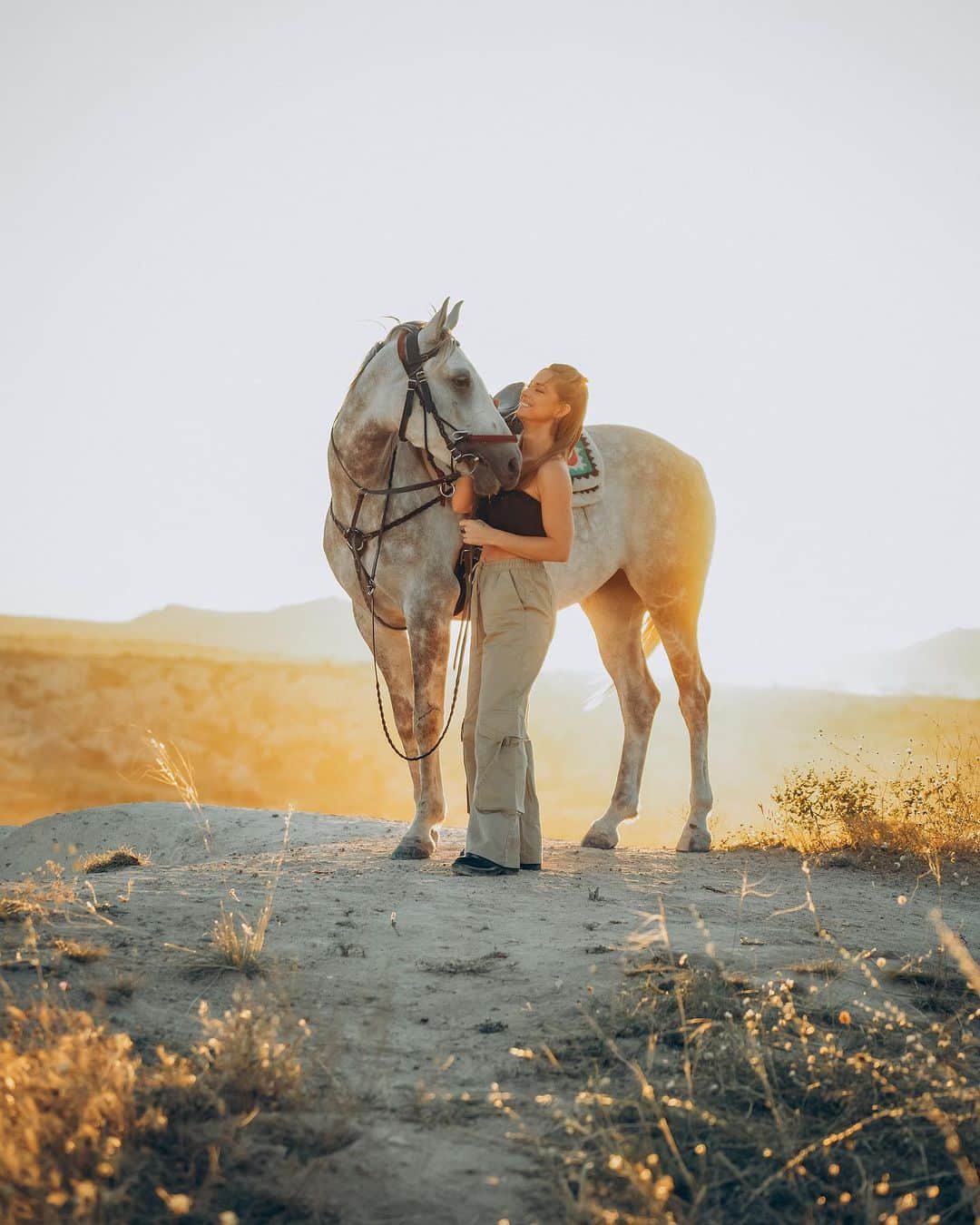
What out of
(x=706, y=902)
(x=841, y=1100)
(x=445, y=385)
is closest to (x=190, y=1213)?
(x=841, y=1100)

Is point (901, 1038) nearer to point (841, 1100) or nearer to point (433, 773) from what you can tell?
point (841, 1100)

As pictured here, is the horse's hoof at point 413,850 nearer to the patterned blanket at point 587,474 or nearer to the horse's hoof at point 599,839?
the horse's hoof at point 599,839

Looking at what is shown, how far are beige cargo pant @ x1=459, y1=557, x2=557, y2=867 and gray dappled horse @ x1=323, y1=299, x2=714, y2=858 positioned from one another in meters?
0.49

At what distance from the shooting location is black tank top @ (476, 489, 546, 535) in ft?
17.8

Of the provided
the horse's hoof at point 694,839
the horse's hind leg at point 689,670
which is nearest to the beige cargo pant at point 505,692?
the horse's hoof at point 694,839

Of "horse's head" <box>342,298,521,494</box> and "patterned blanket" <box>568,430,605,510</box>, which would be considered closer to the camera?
"horse's head" <box>342,298,521,494</box>

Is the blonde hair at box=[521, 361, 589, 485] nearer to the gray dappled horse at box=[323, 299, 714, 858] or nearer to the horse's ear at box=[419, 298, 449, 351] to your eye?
the gray dappled horse at box=[323, 299, 714, 858]

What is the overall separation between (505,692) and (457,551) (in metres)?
1.03

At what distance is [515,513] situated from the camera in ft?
17.9

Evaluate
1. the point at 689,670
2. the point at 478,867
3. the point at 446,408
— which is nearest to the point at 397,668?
the point at 478,867

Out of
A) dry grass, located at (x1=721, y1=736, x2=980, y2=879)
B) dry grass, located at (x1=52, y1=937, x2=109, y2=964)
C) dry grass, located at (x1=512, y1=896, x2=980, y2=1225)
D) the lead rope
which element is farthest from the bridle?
dry grass, located at (x1=721, y1=736, x2=980, y2=879)

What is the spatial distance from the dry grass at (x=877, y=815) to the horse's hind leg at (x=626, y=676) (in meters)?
0.86

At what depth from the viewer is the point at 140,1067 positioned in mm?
2449

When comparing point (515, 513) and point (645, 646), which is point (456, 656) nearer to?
point (515, 513)
